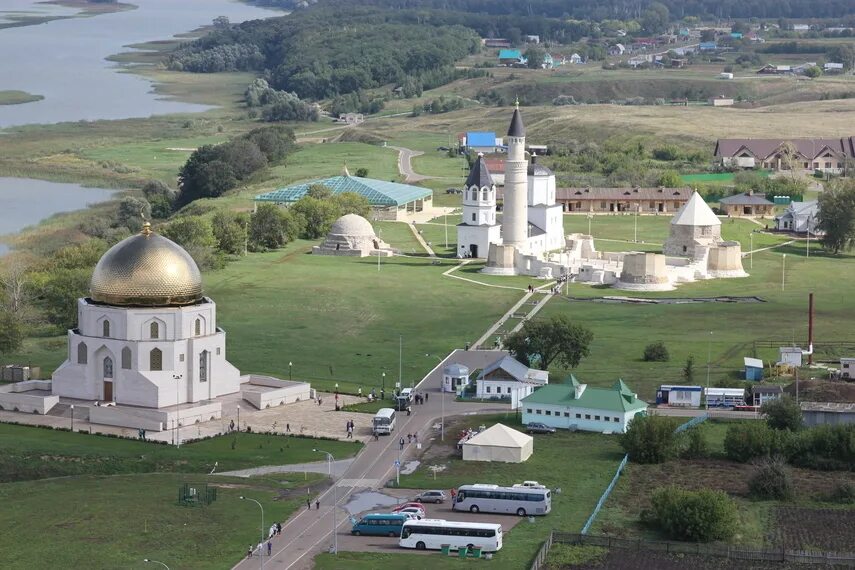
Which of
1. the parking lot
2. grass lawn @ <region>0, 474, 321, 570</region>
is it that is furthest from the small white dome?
the parking lot

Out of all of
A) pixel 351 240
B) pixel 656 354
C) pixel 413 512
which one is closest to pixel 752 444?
pixel 413 512

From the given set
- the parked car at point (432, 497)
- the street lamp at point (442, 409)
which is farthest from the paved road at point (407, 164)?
the parked car at point (432, 497)

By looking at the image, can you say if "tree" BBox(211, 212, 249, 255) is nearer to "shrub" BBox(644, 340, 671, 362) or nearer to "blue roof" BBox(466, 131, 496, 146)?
"shrub" BBox(644, 340, 671, 362)

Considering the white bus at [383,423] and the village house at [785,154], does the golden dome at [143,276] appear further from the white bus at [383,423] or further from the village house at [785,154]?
the village house at [785,154]

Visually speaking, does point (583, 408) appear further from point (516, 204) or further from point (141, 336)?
point (516, 204)

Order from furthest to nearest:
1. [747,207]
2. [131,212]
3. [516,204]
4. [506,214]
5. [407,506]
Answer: [747,207], [131,212], [506,214], [516,204], [407,506]

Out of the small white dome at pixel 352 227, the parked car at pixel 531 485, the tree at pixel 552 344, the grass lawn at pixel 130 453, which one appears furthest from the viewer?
the small white dome at pixel 352 227
